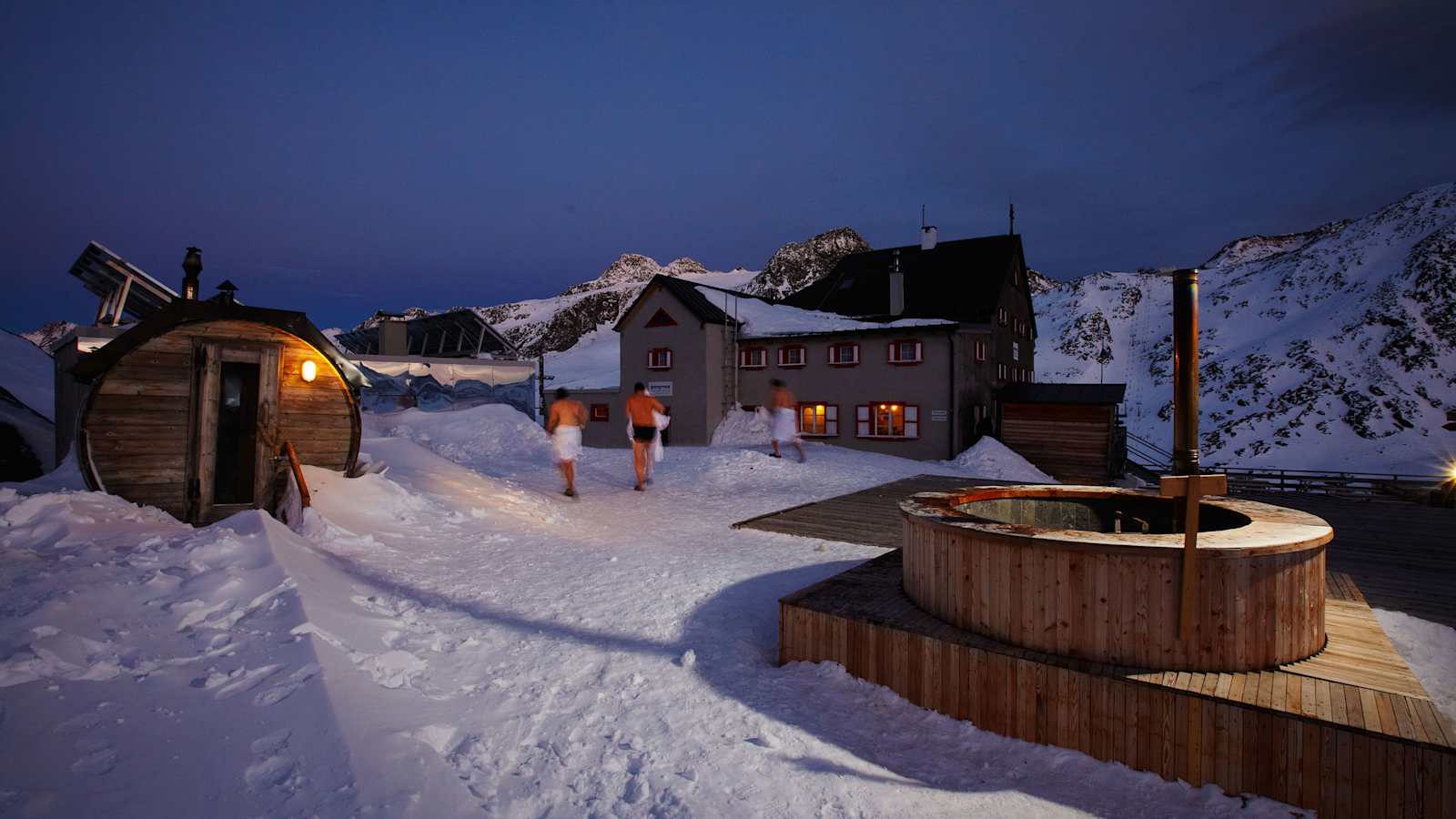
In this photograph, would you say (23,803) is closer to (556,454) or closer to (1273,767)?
(1273,767)

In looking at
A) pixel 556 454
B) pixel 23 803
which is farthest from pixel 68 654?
pixel 556 454

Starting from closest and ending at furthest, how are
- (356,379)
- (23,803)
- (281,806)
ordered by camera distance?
(23,803) → (281,806) → (356,379)

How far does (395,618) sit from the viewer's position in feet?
17.9

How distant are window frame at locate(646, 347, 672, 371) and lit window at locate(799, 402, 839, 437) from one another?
19.9 ft

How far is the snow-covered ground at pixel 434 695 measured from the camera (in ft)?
10.1

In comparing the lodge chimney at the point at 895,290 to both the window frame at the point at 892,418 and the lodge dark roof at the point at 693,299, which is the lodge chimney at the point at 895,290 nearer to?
the window frame at the point at 892,418

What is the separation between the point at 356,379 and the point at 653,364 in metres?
17.8

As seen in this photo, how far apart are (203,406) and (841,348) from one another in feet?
63.2

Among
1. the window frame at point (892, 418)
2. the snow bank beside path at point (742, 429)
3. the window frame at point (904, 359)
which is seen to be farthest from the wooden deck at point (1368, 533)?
the snow bank beside path at point (742, 429)

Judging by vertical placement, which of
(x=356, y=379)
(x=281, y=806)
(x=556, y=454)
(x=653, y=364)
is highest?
(x=653, y=364)

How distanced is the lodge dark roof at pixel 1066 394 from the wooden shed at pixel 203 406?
2069 centimetres

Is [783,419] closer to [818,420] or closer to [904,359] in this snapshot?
[818,420]

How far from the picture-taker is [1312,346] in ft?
174

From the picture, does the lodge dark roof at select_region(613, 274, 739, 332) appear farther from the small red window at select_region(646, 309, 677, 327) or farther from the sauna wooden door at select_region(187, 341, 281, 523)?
the sauna wooden door at select_region(187, 341, 281, 523)
